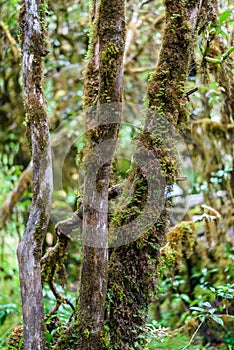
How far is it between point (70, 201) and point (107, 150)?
4216 millimetres

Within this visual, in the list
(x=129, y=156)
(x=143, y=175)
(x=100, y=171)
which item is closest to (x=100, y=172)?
(x=100, y=171)

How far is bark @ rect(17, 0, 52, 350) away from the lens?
2.22m

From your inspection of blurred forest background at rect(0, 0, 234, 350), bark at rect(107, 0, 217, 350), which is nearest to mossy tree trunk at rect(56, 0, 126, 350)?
bark at rect(107, 0, 217, 350)

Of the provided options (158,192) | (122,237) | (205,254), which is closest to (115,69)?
(158,192)

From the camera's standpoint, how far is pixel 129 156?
430cm

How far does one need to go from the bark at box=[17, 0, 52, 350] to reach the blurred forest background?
1.43 metres

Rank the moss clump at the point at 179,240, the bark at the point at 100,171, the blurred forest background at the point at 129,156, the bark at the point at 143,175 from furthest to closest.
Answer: the blurred forest background at the point at 129,156 → the moss clump at the point at 179,240 → the bark at the point at 143,175 → the bark at the point at 100,171

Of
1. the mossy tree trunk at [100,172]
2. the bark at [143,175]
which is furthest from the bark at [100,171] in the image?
the bark at [143,175]

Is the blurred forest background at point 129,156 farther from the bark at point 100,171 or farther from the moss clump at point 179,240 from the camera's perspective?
the bark at point 100,171

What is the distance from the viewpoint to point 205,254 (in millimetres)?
5008

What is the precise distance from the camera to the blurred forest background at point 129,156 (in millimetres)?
4277

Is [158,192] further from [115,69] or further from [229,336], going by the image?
[229,336]

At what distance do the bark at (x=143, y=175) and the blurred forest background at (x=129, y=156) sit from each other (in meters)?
0.99

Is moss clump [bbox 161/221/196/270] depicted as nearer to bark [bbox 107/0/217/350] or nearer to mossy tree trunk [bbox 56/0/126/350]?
bark [bbox 107/0/217/350]
